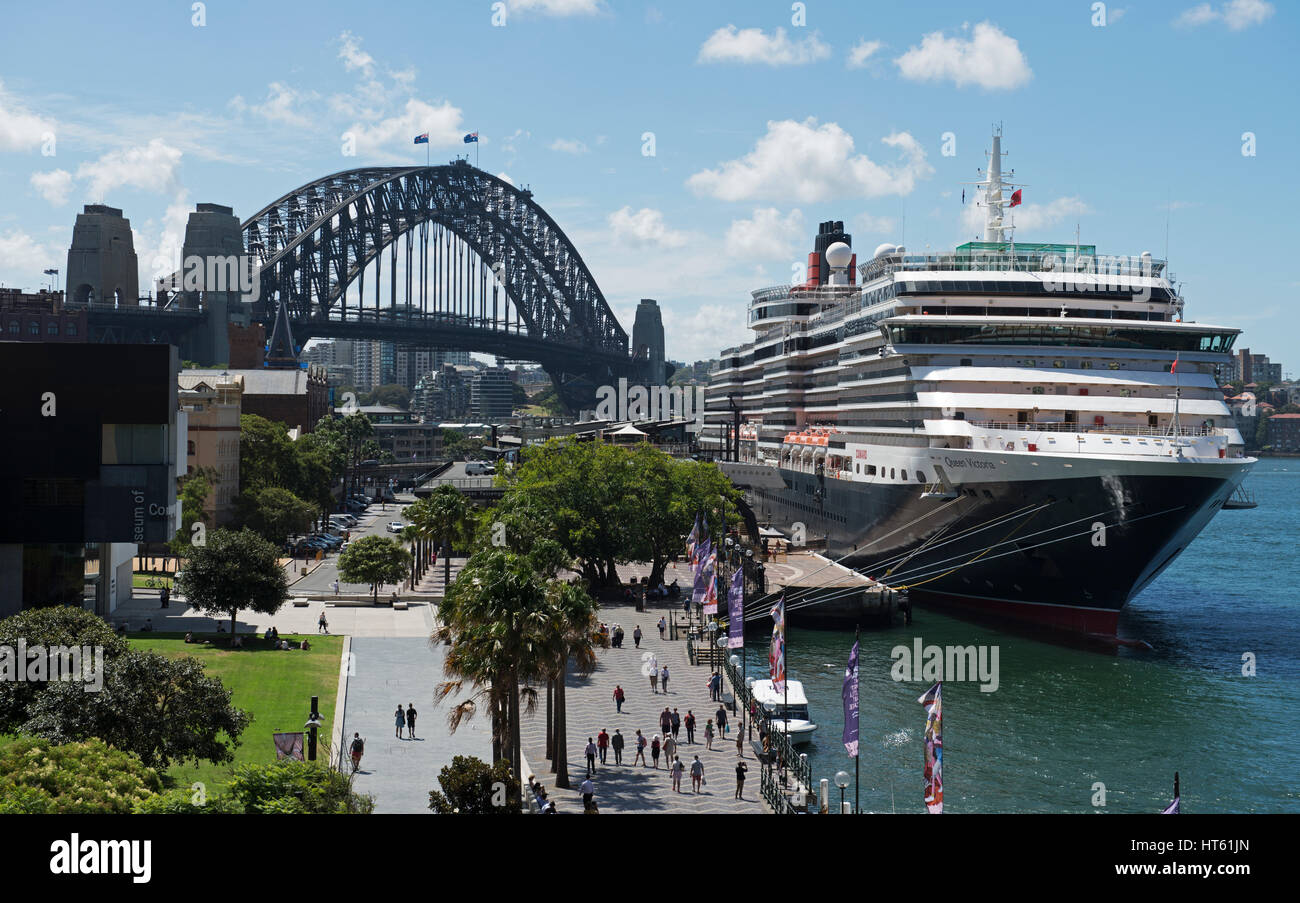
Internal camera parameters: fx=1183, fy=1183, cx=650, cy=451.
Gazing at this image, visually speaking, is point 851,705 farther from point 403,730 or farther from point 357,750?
point 403,730

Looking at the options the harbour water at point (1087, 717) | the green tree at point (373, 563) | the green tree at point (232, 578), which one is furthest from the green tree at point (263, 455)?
the harbour water at point (1087, 717)

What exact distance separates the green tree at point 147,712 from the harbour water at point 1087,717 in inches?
713

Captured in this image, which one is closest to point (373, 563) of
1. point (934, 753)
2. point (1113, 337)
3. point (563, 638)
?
point (563, 638)

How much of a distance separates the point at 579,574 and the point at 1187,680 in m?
37.2

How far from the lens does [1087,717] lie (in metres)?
44.8

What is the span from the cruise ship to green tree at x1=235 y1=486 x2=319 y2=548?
38.4 metres

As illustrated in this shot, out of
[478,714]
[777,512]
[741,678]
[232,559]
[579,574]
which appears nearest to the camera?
[478,714]

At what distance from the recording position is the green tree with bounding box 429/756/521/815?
25.7 m

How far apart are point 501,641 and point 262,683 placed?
61.1 feet

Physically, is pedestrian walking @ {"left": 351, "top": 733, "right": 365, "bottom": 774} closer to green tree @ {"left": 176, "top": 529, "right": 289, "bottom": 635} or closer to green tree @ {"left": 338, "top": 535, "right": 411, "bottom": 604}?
green tree @ {"left": 176, "top": 529, "right": 289, "bottom": 635}

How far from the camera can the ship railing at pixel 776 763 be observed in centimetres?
3206
